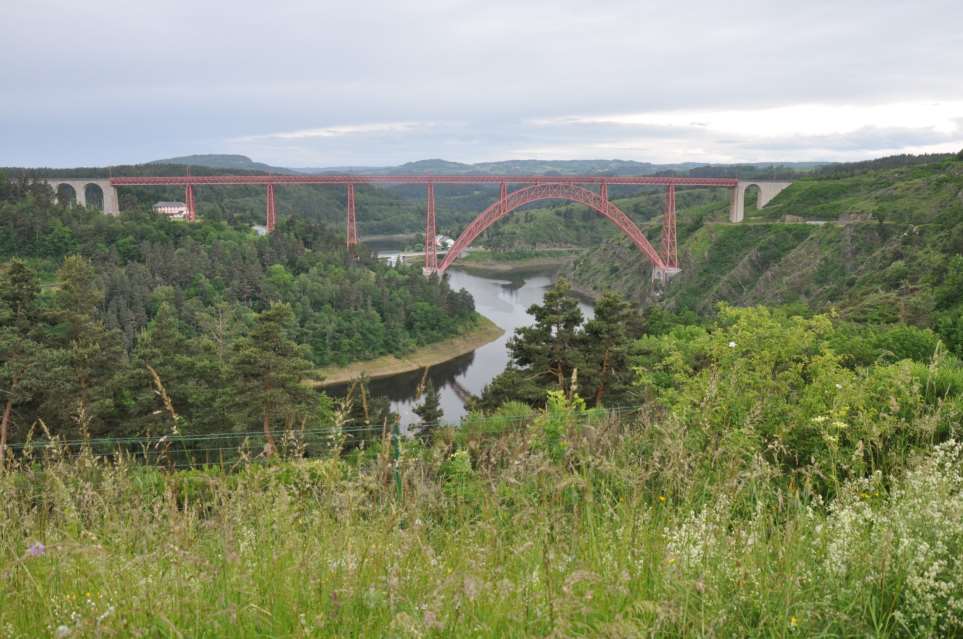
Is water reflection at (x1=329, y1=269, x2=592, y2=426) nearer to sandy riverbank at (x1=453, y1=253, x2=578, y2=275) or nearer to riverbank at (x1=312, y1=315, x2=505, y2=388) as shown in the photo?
riverbank at (x1=312, y1=315, x2=505, y2=388)

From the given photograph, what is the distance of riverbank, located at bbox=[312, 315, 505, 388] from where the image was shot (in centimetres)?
3425

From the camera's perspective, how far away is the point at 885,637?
1457mm

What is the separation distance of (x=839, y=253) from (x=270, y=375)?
34.0 meters

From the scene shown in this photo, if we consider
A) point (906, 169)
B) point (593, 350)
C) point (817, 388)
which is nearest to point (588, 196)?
point (906, 169)

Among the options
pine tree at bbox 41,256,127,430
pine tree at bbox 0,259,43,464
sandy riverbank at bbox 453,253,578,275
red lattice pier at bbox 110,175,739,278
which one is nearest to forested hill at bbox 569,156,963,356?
red lattice pier at bbox 110,175,739,278

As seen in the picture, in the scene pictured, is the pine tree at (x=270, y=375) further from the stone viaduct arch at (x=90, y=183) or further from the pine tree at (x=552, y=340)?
the stone viaduct arch at (x=90, y=183)

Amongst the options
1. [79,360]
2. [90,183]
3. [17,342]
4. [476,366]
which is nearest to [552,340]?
[79,360]

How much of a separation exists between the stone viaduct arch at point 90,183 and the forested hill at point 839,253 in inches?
1532

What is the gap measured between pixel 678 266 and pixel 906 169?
17.9 m

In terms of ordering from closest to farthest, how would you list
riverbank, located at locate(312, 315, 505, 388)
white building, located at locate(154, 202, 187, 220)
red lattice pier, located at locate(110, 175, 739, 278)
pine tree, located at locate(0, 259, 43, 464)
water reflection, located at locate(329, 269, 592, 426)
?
pine tree, located at locate(0, 259, 43, 464) < water reflection, located at locate(329, 269, 592, 426) < riverbank, located at locate(312, 315, 505, 388) < red lattice pier, located at locate(110, 175, 739, 278) < white building, located at locate(154, 202, 187, 220)

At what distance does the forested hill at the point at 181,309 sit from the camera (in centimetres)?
1355

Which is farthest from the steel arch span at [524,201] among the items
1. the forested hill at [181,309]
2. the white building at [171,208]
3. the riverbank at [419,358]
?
the white building at [171,208]

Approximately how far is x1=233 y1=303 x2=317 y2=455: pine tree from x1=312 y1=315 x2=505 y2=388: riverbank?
58.4ft

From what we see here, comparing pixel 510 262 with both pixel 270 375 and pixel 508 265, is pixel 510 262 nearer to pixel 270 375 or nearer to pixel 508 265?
pixel 508 265
